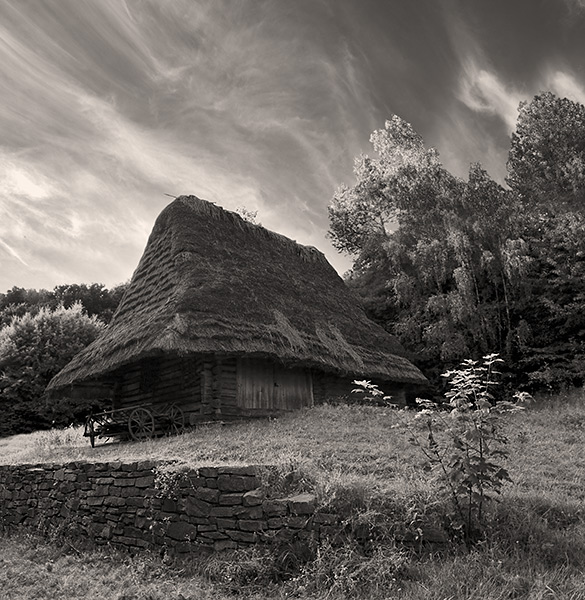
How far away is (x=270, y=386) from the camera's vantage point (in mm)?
13883

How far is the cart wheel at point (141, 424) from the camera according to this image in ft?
39.9

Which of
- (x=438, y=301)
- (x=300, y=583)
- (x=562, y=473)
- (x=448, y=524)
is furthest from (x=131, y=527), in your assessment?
(x=438, y=301)

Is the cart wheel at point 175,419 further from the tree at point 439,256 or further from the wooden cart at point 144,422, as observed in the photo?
the tree at point 439,256

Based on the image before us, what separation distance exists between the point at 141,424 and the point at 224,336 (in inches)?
113

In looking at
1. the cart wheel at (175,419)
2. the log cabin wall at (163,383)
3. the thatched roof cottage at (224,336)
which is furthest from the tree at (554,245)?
the cart wheel at (175,419)

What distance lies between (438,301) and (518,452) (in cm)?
1015

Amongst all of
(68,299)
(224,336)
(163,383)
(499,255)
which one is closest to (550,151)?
(499,255)

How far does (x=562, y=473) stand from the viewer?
289 inches

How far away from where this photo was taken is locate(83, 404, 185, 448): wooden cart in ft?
40.2

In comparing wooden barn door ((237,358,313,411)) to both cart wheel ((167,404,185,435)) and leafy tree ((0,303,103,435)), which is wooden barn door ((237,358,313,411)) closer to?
cart wheel ((167,404,185,435))

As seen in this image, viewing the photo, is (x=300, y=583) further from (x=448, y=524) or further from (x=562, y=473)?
(x=562, y=473)

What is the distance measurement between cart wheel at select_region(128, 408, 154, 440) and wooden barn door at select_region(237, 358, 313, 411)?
7.28 feet

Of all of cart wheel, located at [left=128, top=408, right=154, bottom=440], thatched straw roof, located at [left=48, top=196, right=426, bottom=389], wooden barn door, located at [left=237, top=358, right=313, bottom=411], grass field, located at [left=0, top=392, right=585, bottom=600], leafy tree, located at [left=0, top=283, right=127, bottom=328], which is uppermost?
leafy tree, located at [left=0, top=283, right=127, bottom=328]

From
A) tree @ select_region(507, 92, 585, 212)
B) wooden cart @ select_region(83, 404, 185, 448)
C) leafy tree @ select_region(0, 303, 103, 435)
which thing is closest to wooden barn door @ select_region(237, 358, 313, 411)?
wooden cart @ select_region(83, 404, 185, 448)
